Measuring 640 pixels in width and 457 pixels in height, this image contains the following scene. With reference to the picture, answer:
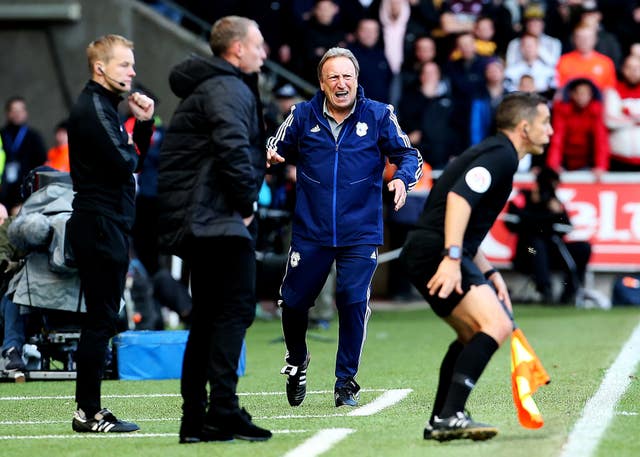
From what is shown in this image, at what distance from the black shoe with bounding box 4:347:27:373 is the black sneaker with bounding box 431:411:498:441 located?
17.4ft

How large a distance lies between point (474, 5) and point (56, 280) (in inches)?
427

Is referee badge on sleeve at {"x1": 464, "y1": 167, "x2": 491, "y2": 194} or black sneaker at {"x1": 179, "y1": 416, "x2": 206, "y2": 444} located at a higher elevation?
referee badge on sleeve at {"x1": 464, "y1": 167, "x2": 491, "y2": 194}

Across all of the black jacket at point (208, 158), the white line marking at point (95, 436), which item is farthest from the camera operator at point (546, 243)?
the black jacket at point (208, 158)

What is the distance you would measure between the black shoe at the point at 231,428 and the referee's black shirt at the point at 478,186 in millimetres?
1296

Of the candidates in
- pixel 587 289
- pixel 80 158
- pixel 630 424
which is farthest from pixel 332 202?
pixel 587 289

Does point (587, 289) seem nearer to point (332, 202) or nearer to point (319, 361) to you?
point (319, 361)

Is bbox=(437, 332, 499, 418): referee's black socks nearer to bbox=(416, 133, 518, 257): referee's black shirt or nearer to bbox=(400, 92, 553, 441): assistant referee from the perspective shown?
bbox=(400, 92, 553, 441): assistant referee

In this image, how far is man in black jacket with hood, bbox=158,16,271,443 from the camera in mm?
7125

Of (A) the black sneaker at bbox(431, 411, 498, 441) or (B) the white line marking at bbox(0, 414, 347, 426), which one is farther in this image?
(B) the white line marking at bbox(0, 414, 347, 426)

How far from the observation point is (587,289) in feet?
60.7

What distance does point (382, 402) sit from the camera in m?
9.18

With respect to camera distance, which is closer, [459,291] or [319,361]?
[459,291]

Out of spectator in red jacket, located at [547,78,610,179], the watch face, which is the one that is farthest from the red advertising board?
the watch face

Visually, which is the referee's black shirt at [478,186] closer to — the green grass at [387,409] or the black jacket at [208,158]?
the black jacket at [208,158]
